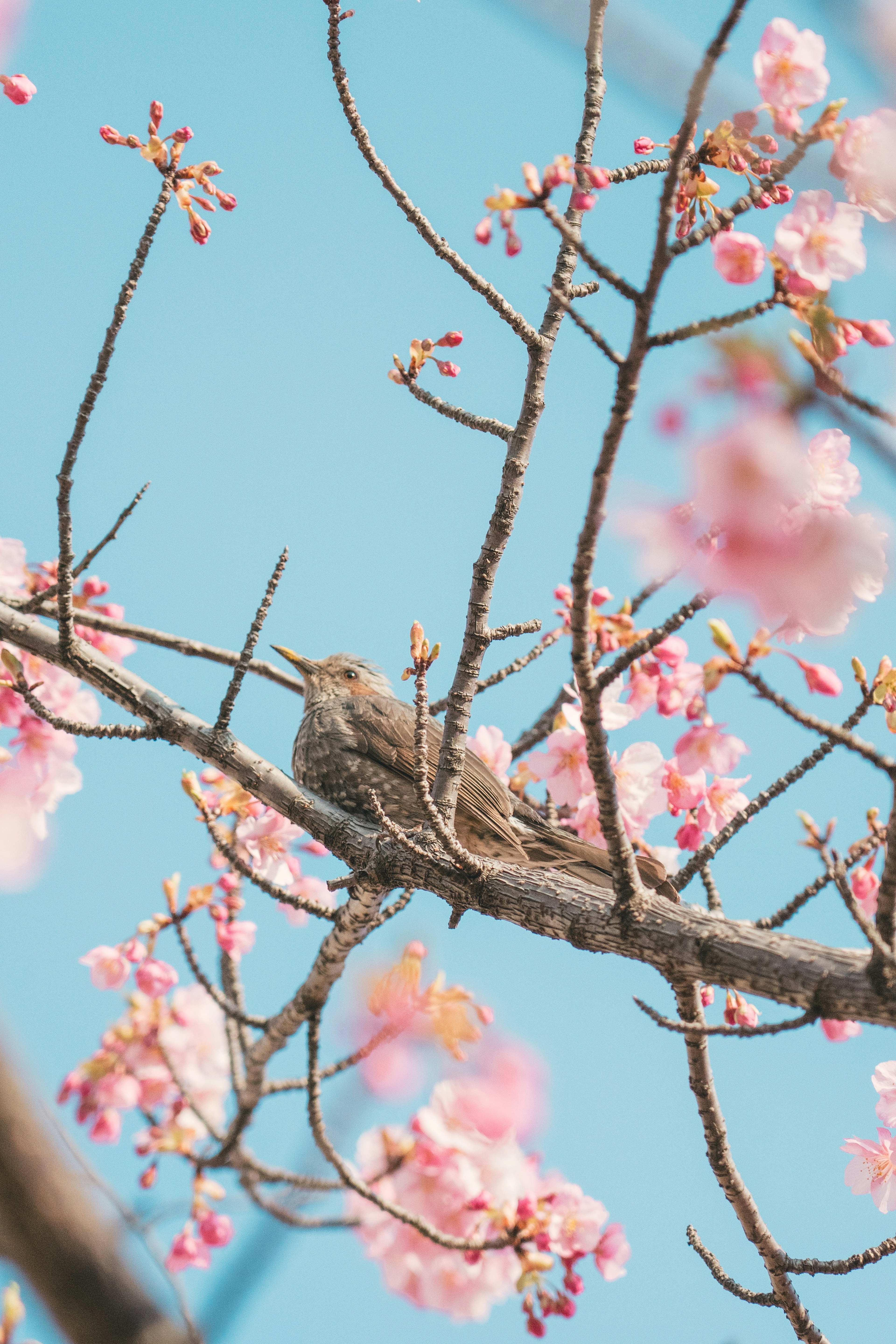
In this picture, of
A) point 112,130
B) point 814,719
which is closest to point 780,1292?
point 814,719

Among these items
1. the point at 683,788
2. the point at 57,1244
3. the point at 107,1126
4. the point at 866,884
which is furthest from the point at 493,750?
the point at 57,1244

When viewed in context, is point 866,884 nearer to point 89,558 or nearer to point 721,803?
point 721,803

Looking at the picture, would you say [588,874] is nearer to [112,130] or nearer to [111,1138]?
[111,1138]

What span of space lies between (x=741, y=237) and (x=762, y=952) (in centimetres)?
149

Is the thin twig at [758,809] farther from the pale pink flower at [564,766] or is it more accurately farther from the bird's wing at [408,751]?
the bird's wing at [408,751]

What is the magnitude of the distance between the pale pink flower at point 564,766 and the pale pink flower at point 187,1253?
239 centimetres

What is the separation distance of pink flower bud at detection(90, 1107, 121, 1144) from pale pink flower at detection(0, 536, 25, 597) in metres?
2.27

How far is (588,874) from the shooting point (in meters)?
3.46

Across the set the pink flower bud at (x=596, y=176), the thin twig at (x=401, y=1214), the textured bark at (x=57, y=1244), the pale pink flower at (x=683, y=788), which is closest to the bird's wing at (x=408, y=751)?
the pale pink flower at (x=683, y=788)

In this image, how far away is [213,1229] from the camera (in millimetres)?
3963

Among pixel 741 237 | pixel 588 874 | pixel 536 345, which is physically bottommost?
pixel 588 874

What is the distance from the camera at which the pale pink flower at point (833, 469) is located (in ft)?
7.29

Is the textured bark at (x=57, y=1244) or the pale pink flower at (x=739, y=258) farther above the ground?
the pale pink flower at (x=739, y=258)

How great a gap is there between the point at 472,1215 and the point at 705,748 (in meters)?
1.94
